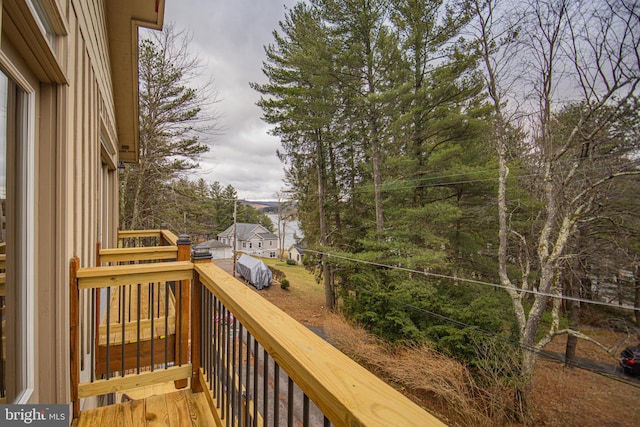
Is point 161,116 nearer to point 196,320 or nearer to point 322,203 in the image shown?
point 322,203

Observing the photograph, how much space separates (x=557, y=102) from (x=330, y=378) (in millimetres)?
10375

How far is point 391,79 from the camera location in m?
11.0

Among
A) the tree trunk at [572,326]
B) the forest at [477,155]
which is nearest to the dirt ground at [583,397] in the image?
the tree trunk at [572,326]

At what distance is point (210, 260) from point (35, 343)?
80cm

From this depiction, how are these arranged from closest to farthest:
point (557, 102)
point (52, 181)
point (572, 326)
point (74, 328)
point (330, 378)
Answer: point (330, 378)
point (52, 181)
point (74, 328)
point (557, 102)
point (572, 326)

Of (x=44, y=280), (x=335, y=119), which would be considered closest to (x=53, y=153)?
(x=44, y=280)

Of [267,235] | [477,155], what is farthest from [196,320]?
[267,235]

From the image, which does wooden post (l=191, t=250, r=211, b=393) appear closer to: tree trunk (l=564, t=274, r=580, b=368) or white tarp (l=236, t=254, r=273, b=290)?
tree trunk (l=564, t=274, r=580, b=368)

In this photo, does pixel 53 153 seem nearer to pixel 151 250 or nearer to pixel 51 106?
pixel 51 106

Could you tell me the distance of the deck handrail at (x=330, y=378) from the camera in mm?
496

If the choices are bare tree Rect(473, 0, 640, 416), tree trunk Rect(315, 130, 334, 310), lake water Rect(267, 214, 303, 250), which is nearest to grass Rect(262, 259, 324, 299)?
tree trunk Rect(315, 130, 334, 310)

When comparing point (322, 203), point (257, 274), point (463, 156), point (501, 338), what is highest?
point (463, 156)

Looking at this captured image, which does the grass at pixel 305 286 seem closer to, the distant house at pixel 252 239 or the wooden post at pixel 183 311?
the distant house at pixel 252 239

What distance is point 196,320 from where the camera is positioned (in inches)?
71.3
